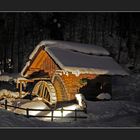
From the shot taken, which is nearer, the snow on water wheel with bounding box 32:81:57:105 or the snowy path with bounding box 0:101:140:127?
the snowy path with bounding box 0:101:140:127

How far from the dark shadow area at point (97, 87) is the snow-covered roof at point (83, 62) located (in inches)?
4.4

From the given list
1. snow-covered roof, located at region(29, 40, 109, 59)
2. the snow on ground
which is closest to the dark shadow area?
the snow on ground

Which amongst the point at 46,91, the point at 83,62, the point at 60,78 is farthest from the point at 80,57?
the point at 46,91

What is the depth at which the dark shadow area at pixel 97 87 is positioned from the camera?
8484 mm

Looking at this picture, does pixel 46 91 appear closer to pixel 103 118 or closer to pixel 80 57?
pixel 80 57

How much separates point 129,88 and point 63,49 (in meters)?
1.21

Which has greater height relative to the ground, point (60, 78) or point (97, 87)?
point (60, 78)

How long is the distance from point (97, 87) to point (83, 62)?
456mm

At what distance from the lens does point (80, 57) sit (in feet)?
27.9

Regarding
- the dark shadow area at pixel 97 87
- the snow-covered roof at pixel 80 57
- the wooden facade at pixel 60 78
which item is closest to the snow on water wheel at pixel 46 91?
the wooden facade at pixel 60 78

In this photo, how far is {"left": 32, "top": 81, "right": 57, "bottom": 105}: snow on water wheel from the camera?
A: 8477mm

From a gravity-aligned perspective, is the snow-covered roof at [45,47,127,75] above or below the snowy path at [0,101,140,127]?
above

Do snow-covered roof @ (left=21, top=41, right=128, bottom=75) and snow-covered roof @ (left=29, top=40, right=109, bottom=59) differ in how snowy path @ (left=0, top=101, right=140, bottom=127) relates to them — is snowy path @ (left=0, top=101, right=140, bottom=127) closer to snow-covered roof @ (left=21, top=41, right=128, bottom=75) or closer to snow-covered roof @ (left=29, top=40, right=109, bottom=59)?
snow-covered roof @ (left=21, top=41, right=128, bottom=75)
